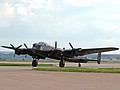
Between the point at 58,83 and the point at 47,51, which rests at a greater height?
the point at 47,51

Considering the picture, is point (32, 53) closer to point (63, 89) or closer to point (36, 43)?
point (36, 43)

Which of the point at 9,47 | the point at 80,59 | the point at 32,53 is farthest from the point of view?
the point at 80,59

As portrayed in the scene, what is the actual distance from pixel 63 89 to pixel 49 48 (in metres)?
33.3

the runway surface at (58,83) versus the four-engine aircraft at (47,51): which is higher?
the four-engine aircraft at (47,51)

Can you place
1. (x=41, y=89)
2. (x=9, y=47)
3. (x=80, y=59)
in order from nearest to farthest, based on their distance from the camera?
(x=41, y=89), (x=9, y=47), (x=80, y=59)

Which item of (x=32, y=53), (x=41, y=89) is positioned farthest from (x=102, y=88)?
(x=32, y=53)

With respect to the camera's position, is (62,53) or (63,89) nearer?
(63,89)

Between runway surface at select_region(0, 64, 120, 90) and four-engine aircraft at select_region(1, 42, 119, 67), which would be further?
four-engine aircraft at select_region(1, 42, 119, 67)

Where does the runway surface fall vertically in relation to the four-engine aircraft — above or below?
below

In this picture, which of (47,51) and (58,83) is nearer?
(58,83)

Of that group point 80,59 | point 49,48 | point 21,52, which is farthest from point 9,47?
point 80,59

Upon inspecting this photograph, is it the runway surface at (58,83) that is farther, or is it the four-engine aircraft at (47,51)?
the four-engine aircraft at (47,51)

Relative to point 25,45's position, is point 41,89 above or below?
below

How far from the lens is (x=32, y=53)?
4744 cm
